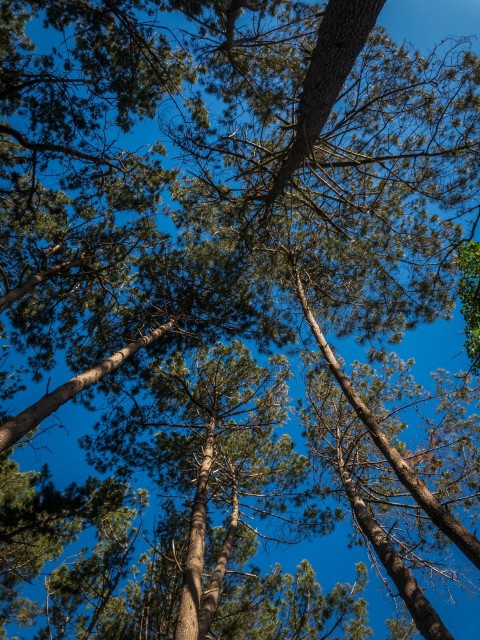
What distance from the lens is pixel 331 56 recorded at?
13.0 feet

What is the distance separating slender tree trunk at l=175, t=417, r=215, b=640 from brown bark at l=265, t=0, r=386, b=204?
477 centimetres

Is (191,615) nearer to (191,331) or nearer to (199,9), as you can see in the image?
(191,331)

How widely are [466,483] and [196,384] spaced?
203 inches

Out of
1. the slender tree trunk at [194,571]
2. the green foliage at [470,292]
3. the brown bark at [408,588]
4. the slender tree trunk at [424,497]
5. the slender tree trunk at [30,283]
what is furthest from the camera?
the green foliage at [470,292]

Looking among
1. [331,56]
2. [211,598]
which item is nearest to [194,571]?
[211,598]

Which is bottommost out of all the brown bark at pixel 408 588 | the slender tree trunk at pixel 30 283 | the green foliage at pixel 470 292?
the brown bark at pixel 408 588

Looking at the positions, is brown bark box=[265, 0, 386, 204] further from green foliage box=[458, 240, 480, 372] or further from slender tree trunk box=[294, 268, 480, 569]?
green foliage box=[458, 240, 480, 372]

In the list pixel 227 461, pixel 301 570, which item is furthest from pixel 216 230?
pixel 301 570

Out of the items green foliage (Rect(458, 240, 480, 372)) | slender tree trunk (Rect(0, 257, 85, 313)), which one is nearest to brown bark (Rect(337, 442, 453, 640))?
green foliage (Rect(458, 240, 480, 372))

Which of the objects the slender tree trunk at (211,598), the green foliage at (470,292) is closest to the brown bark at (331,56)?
the green foliage at (470,292)

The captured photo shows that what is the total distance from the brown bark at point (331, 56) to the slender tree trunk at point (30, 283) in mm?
4610

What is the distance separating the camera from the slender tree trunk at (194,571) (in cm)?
372

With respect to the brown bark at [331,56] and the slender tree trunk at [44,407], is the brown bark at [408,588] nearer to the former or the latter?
the slender tree trunk at [44,407]

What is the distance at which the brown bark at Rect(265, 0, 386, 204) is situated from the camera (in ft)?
12.2
